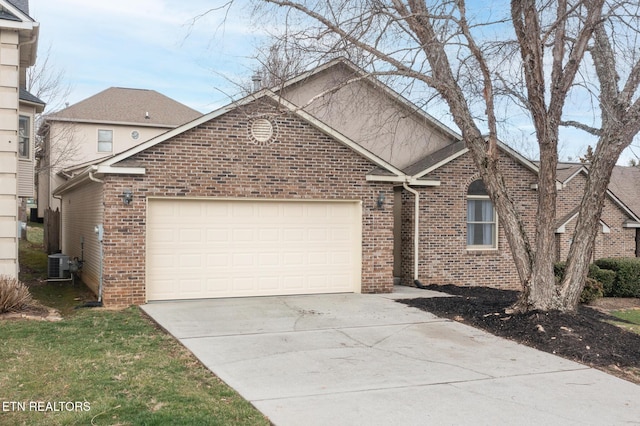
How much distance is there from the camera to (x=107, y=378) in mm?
6609

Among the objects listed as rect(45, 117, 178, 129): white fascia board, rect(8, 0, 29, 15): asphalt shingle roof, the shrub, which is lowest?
the shrub

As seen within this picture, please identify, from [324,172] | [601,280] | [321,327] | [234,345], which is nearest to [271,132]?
[324,172]

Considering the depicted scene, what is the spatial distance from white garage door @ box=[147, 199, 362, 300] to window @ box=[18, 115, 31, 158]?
6.39 meters

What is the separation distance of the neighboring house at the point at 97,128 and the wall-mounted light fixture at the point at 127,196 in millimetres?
16367

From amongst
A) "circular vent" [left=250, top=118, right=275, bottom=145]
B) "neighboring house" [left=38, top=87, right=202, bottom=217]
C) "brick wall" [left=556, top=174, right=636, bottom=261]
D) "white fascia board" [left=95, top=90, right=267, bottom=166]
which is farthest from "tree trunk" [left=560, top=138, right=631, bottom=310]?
"neighboring house" [left=38, top=87, right=202, bottom=217]

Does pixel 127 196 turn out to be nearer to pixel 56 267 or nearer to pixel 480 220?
pixel 56 267

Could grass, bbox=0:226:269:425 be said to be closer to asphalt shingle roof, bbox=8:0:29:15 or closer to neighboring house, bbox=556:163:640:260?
asphalt shingle roof, bbox=8:0:29:15

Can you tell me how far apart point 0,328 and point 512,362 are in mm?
7825

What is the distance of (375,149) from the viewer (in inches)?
706

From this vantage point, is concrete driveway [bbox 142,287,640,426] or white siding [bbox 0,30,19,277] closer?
concrete driveway [bbox 142,287,640,426]

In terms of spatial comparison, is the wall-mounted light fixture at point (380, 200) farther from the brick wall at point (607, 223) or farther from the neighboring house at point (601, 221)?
the brick wall at point (607, 223)

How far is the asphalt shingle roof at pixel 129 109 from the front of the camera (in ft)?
92.3

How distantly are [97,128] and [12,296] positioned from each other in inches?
749

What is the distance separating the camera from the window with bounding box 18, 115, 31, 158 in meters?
16.2
